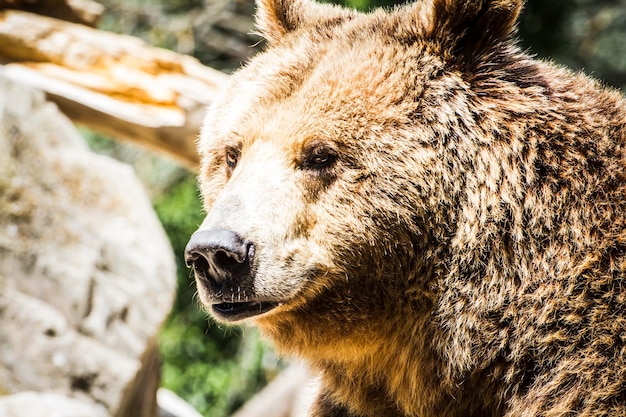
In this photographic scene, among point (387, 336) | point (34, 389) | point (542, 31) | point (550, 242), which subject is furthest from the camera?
point (542, 31)

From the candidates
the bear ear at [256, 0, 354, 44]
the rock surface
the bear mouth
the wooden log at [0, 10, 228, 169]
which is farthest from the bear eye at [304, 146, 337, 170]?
the wooden log at [0, 10, 228, 169]

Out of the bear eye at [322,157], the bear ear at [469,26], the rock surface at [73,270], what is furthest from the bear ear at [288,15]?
the rock surface at [73,270]

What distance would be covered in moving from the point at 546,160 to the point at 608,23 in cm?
694

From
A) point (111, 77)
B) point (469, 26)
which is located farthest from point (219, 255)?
point (111, 77)

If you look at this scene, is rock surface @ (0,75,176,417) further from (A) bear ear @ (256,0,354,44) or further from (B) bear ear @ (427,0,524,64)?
(B) bear ear @ (427,0,524,64)

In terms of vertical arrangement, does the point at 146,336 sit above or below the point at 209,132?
below

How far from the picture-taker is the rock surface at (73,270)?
432 centimetres

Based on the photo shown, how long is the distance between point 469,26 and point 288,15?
0.74 meters

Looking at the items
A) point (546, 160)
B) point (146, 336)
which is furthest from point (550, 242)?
point (146, 336)

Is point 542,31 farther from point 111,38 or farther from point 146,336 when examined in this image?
point 146,336

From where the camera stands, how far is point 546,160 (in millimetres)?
2373

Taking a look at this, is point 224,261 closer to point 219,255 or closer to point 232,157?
point 219,255

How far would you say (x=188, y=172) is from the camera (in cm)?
868

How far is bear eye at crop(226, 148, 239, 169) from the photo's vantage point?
2676mm
